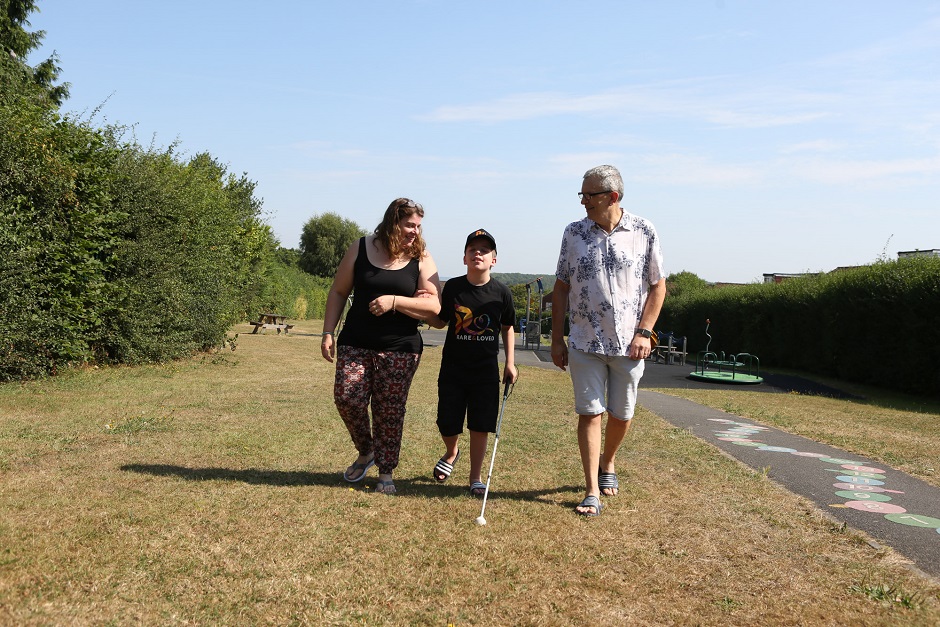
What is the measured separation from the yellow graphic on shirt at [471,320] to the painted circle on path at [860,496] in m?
2.73

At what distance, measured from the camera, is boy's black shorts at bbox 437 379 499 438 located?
5352 millimetres

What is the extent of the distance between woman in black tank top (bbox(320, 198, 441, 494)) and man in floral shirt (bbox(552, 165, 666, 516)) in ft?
3.20

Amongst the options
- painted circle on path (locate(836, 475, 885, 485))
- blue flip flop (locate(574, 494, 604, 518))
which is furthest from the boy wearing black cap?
painted circle on path (locate(836, 475, 885, 485))

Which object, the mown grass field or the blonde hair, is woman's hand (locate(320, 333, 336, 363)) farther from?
the mown grass field

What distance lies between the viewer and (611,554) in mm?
4031

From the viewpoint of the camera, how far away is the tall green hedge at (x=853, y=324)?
56.3 ft

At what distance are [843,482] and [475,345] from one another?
3.09 metres

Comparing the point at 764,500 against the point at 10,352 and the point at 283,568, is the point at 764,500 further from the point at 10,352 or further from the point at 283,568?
the point at 10,352

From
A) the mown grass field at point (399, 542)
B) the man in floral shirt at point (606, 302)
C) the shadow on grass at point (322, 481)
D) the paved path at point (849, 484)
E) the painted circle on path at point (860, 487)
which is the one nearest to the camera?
the mown grass field at point (399, 542)

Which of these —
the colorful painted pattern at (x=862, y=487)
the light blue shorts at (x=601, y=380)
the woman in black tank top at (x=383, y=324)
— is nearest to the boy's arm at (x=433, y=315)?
the woman in black tank top at (x=383, y=324)

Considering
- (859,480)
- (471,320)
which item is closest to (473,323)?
(471,320)

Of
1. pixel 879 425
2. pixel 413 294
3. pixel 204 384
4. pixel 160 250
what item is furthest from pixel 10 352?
pixel 879 425

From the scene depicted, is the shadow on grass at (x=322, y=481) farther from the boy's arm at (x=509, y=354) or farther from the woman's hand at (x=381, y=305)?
the woman's hand at (x=381, y=305)

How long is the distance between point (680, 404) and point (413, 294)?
8422 mm
